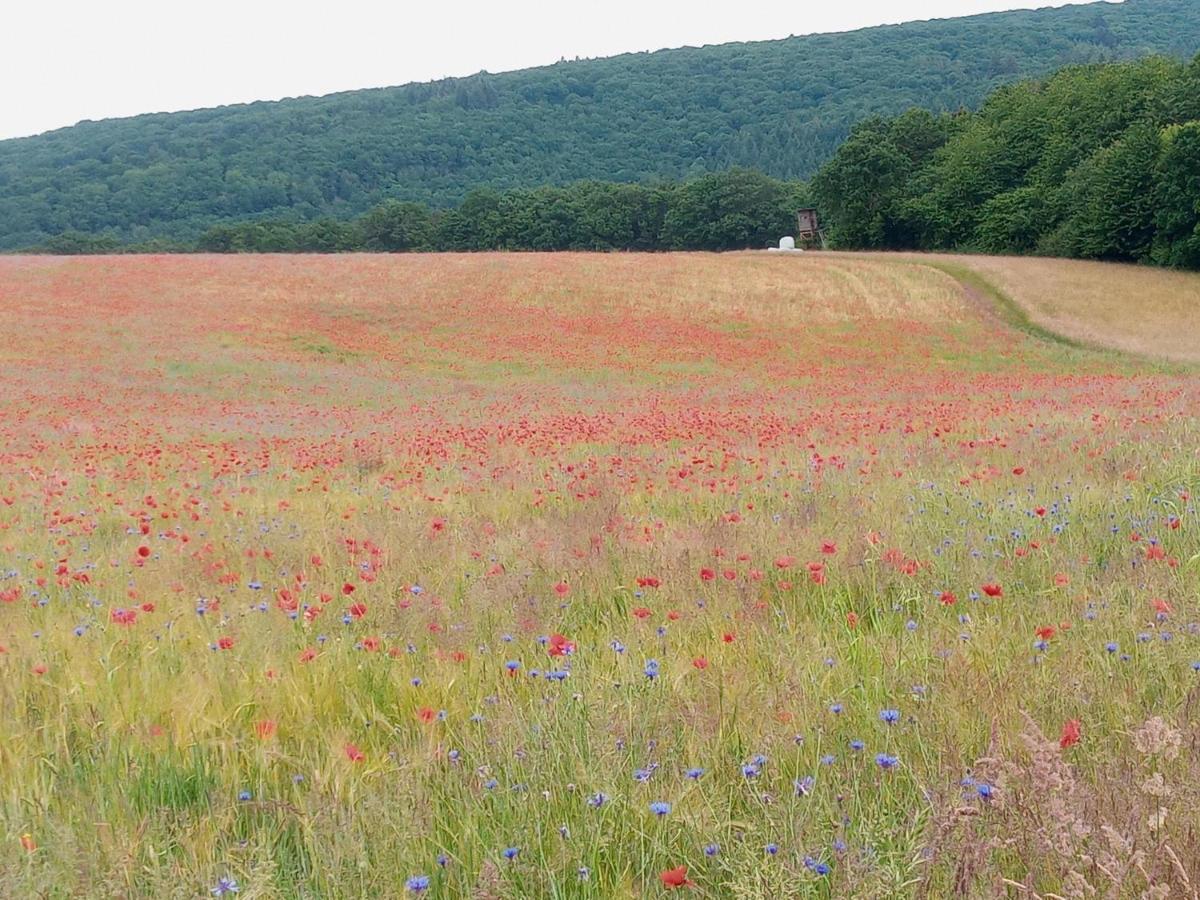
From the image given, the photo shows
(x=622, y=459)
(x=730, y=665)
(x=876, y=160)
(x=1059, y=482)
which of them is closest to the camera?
(x=730, y=665)

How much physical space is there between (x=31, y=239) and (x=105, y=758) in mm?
120813

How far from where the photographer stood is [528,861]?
7.39 ft

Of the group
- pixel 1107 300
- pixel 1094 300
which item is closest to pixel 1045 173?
pixel 1107 300

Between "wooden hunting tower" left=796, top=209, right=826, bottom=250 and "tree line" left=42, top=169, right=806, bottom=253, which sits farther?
"tree line" left=42, top=169, right=806, bottom=253

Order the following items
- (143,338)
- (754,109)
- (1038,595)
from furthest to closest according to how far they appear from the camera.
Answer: (754,109)
(143,338)
(1038,595)

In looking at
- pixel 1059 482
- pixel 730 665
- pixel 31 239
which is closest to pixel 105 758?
pixel 730 665

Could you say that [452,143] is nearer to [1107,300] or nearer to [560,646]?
[1107,300]

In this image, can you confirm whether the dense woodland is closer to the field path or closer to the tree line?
the field path

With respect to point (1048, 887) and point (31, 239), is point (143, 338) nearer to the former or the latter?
point (1048, 887)

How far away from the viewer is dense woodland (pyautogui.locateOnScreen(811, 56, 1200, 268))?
5094cm

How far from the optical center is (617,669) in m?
3.48

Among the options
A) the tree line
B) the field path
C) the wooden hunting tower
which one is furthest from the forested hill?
the field path

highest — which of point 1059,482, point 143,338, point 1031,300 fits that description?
point 1059,482

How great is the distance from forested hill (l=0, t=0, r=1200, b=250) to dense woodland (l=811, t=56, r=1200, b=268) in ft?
223
